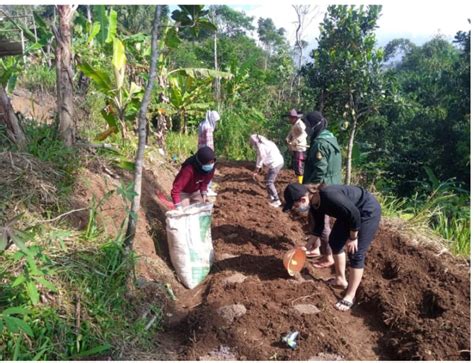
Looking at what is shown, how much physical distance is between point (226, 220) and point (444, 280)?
8.81ft

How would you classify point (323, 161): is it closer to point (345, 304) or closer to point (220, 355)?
point (345, 304)

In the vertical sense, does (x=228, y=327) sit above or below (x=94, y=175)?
below

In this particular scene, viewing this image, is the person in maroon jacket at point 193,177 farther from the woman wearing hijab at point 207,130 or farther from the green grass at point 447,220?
the green grass at point 447,220

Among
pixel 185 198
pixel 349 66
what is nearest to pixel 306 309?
pixel 185 198

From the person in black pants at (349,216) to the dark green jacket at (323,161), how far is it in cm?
55

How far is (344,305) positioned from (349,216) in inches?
33.4

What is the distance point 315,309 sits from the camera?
3525 mm

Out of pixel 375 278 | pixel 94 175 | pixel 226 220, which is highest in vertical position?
pixel 94 175

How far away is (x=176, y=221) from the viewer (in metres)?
3.90

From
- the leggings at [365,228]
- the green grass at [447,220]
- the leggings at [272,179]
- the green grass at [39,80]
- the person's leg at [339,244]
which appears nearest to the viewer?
the leggings at [365,228]

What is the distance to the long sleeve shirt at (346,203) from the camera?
3.44 meters

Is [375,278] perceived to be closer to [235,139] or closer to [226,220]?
[226,220]

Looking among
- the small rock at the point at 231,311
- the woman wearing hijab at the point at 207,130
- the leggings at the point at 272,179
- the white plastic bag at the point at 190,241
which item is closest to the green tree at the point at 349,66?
the leggings at the point at 272,179

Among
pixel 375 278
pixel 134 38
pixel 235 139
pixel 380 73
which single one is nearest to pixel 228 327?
pixel 375 278
